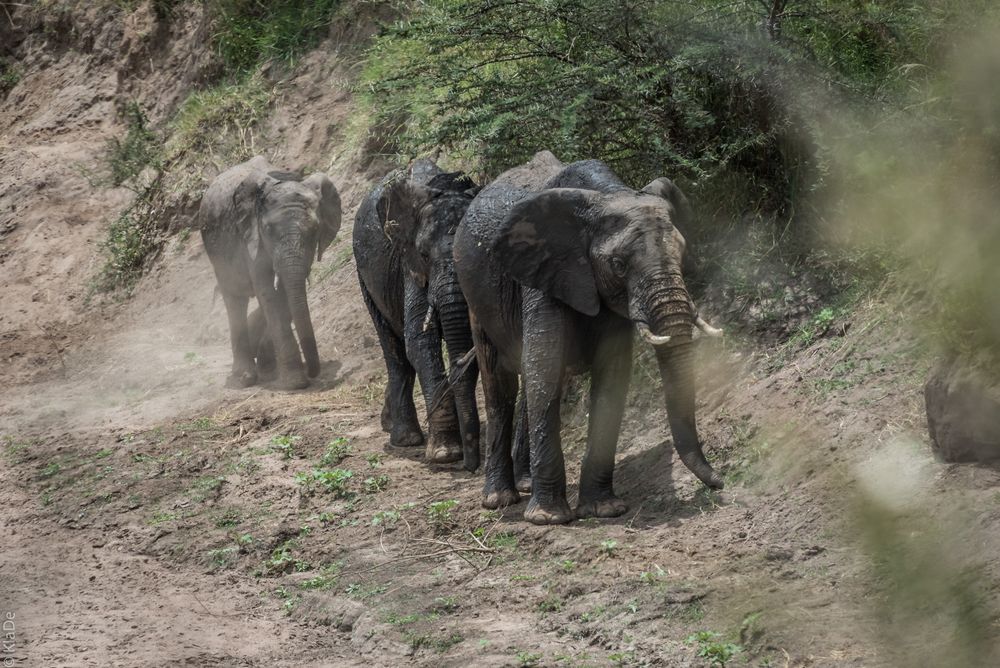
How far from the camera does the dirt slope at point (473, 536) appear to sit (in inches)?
188

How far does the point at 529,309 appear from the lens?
24.3 feet

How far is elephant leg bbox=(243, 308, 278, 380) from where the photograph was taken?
537 inches

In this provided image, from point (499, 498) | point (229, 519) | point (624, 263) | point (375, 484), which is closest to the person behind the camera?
point (624, 263)

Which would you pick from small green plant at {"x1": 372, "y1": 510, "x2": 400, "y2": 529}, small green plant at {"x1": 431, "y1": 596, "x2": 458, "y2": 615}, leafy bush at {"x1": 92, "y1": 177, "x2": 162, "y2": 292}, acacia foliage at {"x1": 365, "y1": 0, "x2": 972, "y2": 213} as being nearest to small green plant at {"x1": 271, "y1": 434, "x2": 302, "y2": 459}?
small green plant at {"x1": 372, "y1": 510, "x2": 400, "y2": 529}

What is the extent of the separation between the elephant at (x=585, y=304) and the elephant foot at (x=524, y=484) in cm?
15

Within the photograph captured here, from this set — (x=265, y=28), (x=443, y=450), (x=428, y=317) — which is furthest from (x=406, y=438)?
(x=265, y=28)

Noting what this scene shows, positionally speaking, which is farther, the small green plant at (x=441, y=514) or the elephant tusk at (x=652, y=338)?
the small green plant at (x=441, y=514)

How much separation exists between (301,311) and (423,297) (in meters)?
3.61

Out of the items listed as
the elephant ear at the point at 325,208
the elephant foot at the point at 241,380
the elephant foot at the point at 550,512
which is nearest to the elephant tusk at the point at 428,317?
the elephant foot at the point at 550,512

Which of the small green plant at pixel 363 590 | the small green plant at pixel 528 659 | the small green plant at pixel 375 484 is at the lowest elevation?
the small green plant at pixel 375 484

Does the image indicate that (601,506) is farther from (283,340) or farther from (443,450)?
(283,340)

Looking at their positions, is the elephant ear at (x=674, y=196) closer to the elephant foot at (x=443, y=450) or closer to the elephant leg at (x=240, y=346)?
the elephant foot at (x=443, y=450)

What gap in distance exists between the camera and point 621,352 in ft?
24.5

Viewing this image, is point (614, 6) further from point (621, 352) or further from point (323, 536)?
point (323, 536)
